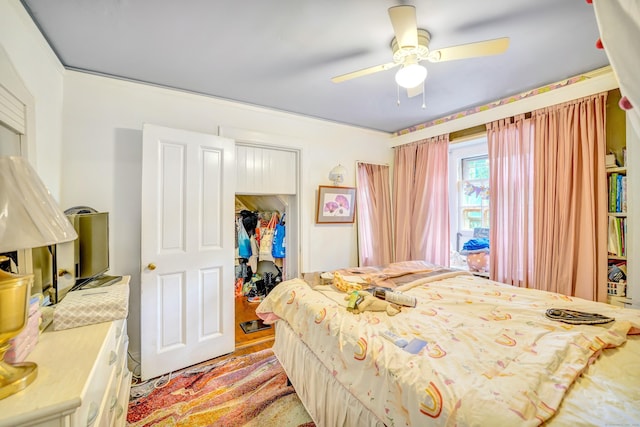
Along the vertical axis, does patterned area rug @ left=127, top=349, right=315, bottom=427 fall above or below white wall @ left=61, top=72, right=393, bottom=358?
below

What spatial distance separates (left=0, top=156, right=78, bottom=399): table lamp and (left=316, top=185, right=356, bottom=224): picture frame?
2.40 m

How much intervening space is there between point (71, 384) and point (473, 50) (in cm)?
220

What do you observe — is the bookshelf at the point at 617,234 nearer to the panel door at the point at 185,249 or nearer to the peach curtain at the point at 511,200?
the peach curtain at the point at 511,200

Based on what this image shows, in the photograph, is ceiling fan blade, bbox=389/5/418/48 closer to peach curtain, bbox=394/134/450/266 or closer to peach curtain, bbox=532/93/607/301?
peach curtain, bbox=532/93/607/301

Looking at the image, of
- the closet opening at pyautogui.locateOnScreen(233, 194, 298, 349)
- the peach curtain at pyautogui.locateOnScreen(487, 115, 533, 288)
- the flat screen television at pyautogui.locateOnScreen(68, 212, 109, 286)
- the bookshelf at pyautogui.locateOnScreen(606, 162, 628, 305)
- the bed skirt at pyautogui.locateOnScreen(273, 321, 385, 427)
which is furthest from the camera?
the closet opening at pyautogui.locateOnScreen(233, 194, 298, 349)

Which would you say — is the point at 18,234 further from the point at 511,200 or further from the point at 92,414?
the point at 511,200

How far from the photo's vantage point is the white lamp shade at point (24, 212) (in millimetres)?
726

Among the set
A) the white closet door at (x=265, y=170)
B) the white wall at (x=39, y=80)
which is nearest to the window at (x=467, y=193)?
the white closet door at (x=265, y=170)

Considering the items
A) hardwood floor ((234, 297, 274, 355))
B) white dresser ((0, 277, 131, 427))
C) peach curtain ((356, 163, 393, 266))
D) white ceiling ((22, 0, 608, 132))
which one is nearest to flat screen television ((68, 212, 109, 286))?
white dresser ((0, 277, 131, 427))

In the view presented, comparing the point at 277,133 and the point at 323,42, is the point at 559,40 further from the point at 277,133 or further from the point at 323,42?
the point at 277,133

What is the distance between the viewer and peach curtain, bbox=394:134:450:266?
3.06m

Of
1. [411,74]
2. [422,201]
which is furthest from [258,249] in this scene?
[411,74]

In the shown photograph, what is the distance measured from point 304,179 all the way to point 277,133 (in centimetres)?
58

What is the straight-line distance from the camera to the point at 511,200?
96.9 inches
